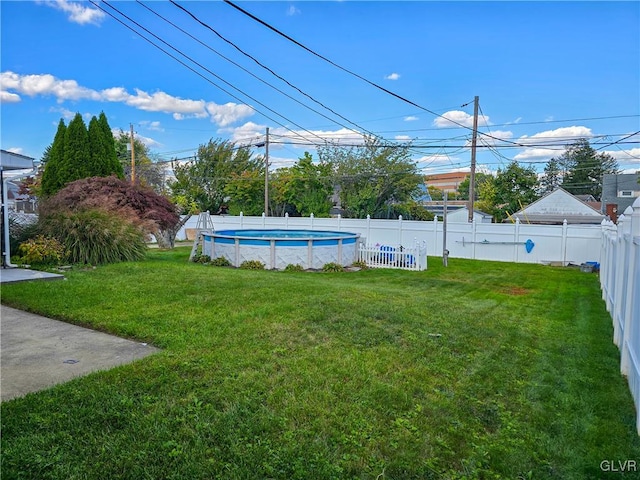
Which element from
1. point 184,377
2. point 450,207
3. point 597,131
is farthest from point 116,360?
point 450,207

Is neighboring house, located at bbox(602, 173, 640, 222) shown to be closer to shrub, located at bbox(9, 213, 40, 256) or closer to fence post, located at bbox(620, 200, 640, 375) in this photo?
fence post, located at bbox(620, 200, 640, 375)

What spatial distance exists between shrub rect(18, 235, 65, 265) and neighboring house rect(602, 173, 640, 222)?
33.7 metres

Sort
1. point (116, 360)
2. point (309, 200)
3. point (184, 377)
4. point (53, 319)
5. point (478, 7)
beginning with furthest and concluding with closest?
point (309, 200) → point (478, 7) → point (53, 319) → point (116, 360) → point (184, 377)

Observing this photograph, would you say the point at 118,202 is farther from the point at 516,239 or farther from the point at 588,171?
the point at 588,171

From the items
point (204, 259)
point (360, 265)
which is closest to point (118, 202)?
point (204, 259)

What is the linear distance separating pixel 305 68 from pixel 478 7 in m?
5.01

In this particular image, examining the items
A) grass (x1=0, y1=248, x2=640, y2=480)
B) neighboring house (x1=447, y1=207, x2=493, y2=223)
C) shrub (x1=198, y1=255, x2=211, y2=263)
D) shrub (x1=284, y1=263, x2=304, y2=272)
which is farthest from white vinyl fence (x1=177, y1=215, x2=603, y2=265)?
neighboring house (x1=447, y1=207, x2=493, y2=223)

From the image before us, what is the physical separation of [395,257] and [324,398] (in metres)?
10.8

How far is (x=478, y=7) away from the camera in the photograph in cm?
966

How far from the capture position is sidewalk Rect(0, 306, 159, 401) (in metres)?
3.56

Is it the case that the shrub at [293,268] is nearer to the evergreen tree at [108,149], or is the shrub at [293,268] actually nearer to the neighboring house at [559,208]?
the evergreen tree at [108,149]

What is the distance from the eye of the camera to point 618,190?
33.2 meters

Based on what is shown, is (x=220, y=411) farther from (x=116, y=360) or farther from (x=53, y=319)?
(x=53, y=319)

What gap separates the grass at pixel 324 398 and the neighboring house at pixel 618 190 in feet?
101
